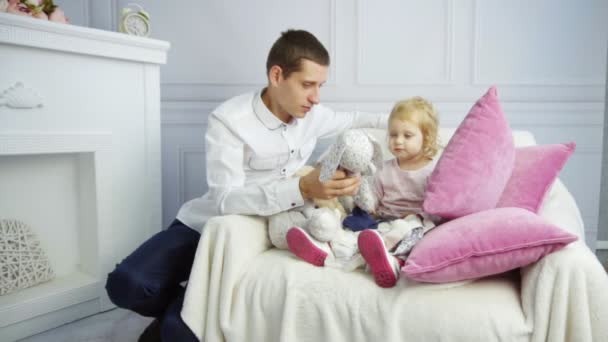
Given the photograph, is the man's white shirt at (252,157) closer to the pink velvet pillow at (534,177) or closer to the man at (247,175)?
the man at (247,175)

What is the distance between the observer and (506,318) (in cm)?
107

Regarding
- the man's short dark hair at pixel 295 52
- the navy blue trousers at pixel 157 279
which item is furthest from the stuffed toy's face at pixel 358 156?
the navy blue trousers at pixel 157 279

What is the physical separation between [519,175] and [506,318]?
1.81 ft

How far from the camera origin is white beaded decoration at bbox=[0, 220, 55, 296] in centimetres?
178

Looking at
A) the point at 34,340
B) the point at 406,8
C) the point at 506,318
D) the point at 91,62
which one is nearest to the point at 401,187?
the point at 506,318

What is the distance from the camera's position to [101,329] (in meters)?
1.88

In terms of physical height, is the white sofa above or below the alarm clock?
below

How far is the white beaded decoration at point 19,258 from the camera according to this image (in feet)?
5.82

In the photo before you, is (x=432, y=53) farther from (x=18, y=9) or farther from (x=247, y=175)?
(x=18, y=9)

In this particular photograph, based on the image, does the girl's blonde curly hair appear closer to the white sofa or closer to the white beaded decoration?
the white sofa

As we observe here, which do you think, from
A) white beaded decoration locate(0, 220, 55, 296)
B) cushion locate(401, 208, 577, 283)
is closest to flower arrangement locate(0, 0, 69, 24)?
white beaded decoration locate(0, 220, 55, 296)

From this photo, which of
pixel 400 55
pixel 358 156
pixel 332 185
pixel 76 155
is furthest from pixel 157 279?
pixel 400 55

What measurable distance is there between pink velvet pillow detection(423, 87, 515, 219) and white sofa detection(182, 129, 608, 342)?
0.21 m

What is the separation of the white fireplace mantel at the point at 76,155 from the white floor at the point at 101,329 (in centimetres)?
4
